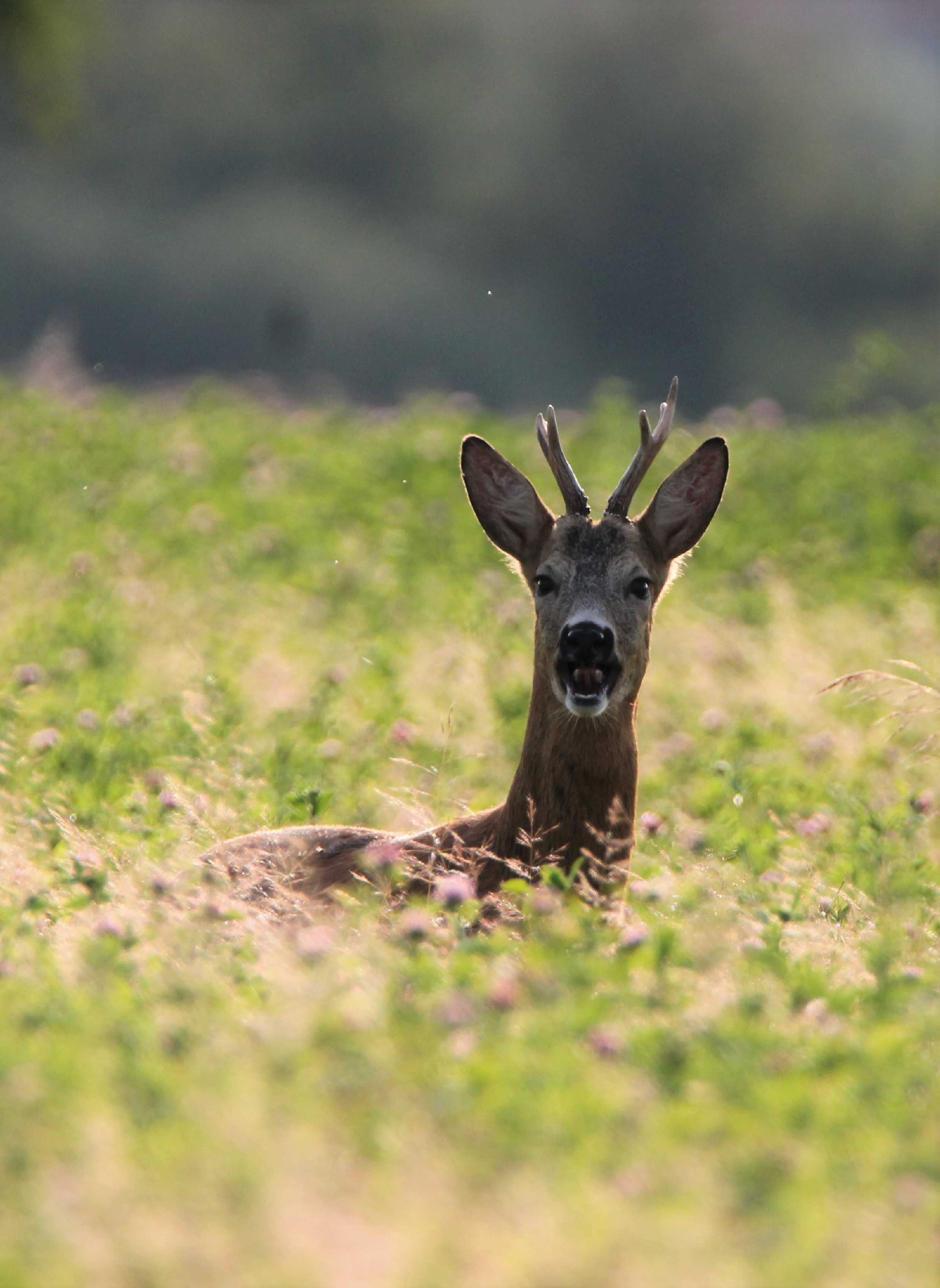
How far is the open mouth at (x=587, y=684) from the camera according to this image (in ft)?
18.4

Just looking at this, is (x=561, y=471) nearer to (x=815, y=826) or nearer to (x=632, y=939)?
(x=815, y=826)

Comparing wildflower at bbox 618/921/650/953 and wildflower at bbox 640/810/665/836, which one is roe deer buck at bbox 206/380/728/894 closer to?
wildflower at bbox 640/810/665/836

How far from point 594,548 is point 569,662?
65cm

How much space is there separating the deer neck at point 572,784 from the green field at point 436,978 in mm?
247

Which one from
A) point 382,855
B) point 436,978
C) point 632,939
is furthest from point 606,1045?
point 382,855

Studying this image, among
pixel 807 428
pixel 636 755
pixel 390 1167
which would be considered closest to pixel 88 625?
pixel 636 755

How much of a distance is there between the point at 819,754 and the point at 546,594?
251 cm

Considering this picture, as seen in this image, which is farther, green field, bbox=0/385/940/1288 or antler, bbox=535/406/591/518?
antler, bbox=535/406/591/518

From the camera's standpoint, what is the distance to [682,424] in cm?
1686

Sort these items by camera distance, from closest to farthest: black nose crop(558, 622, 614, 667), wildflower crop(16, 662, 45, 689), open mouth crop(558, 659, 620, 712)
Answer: open mouth crop(558, 659, 620, 712)
black nose crop(558, 622, 614, 667)
wildflower crop(16, 662, 45, 689)

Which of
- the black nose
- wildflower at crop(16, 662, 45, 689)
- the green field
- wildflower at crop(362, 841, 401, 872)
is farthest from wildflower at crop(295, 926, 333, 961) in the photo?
wildflower at crop(16, 662, 45, 689)

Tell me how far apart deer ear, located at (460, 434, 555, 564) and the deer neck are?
0.93 m

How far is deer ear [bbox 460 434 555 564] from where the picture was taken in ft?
21.4

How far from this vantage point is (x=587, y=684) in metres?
5.71
